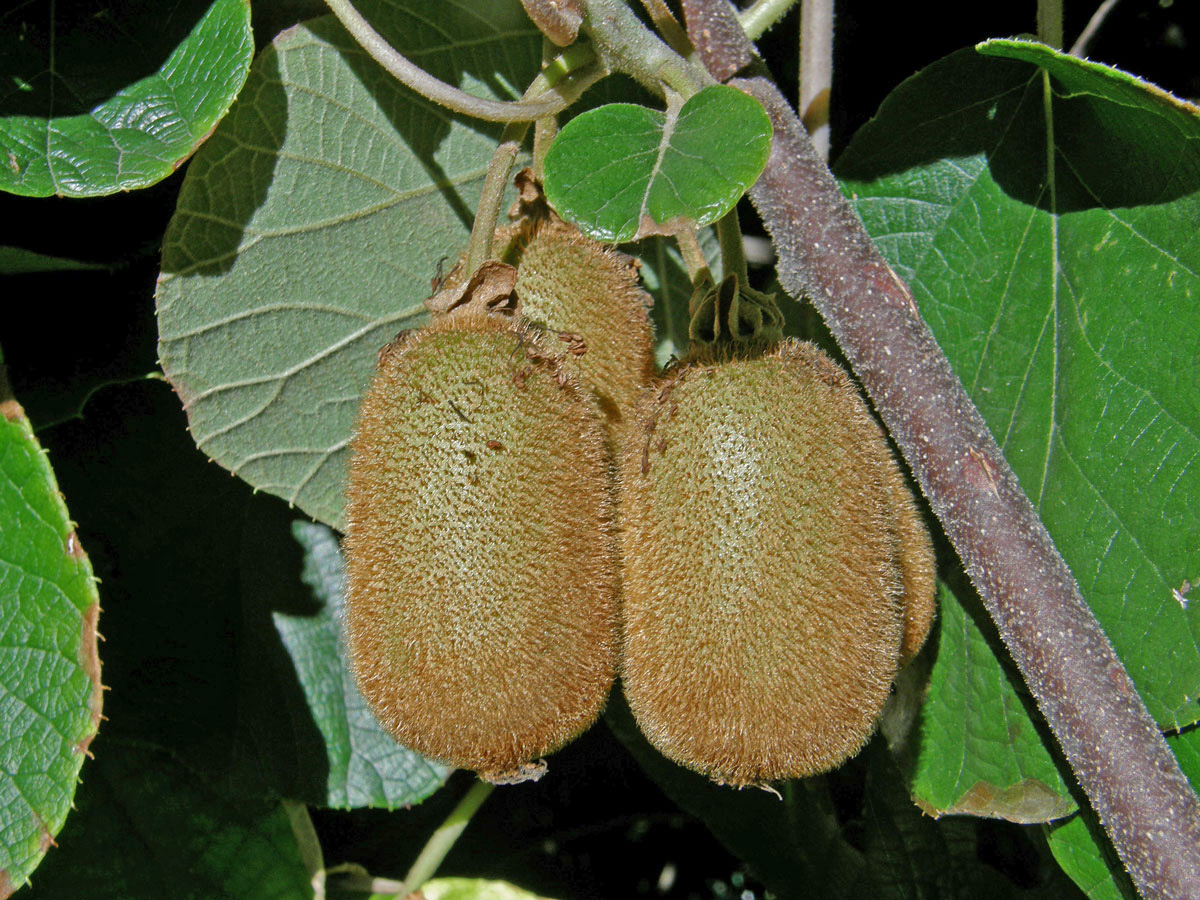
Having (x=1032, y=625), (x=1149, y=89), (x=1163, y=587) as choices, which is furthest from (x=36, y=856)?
(x=1149, y=89)

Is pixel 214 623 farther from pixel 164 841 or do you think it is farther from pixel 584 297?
pixel 584 297

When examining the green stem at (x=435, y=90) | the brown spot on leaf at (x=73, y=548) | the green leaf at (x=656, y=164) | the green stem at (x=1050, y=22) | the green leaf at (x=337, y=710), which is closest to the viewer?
the green leaf at (x=656, y=164)

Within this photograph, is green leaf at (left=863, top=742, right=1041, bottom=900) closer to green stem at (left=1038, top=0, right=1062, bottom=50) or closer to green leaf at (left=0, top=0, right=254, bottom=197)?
green stem at (left=1038, top=0, right=1062, bottom=50)

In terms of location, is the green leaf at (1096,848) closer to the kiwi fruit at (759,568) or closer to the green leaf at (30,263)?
the kiwi fruit at (759,568)

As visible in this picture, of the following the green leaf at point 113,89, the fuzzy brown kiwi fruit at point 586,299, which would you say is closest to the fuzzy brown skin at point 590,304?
the fuzzy brown kiwi fruit at point 586,299

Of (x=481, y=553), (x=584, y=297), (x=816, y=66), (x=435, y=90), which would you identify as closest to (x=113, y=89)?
(x=435, y=90)

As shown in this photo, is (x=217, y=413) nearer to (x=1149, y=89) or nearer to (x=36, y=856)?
(x=36, y=856)
